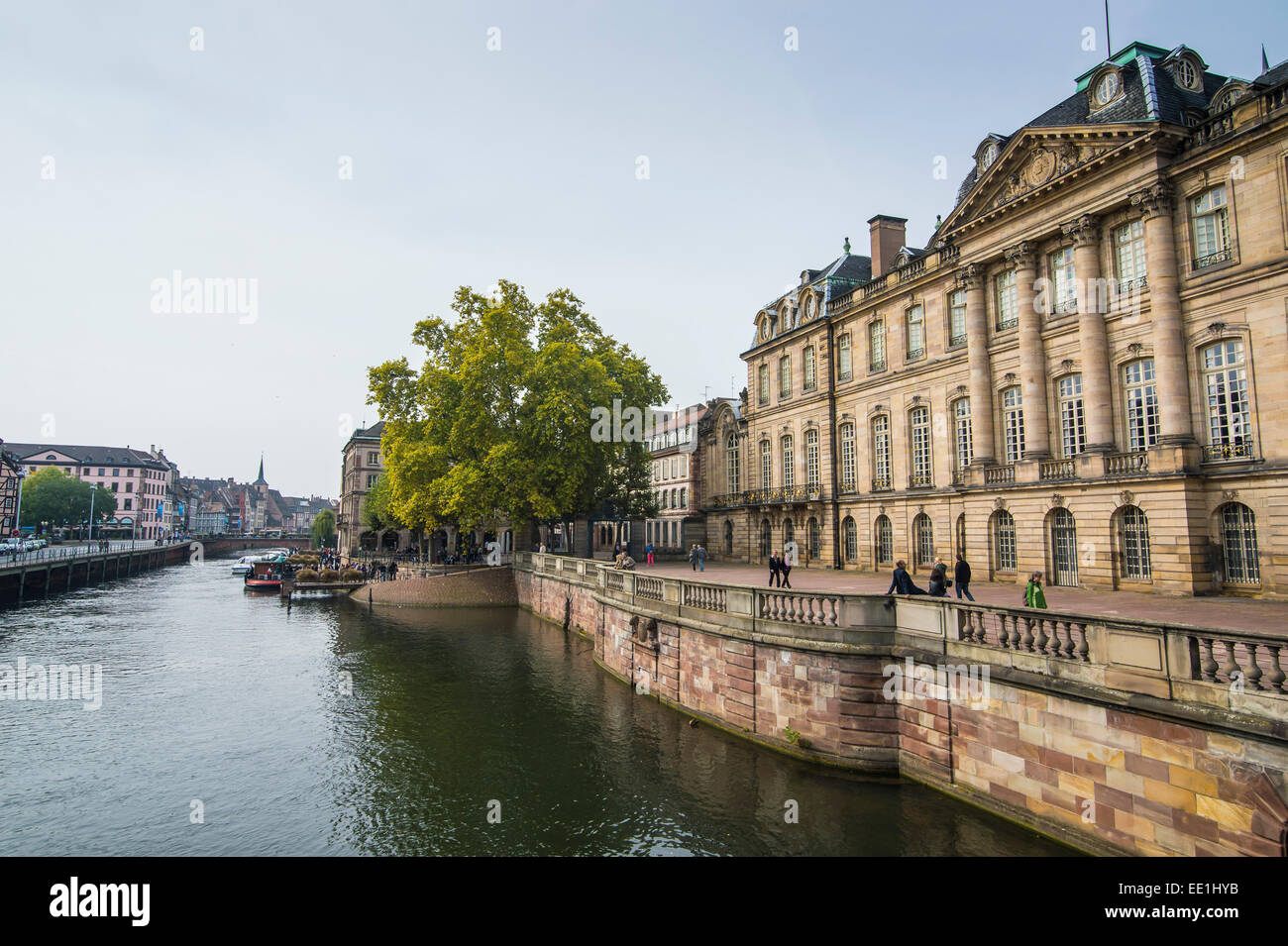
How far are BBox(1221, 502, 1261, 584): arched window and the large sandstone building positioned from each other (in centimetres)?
6

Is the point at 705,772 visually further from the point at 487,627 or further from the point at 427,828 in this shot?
the point at 487,627

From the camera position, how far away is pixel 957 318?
2942 cm

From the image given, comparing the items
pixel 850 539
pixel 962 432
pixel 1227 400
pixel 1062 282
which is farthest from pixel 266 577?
pixel 1227 400

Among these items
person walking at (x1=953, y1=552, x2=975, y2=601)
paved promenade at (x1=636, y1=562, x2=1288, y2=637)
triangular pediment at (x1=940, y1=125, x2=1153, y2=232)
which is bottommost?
paved promenade at (x1=636, y1=562, x2=1288, y2=637)

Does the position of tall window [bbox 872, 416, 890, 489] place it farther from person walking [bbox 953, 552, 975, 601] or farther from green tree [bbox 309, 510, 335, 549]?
green tree [bbox 309, 510, 335, 549]

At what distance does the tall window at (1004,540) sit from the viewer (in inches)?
1024

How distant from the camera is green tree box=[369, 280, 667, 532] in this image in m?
37.7

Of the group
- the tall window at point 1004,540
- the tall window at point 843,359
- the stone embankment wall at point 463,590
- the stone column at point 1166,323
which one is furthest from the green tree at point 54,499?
the stone column at point 1166,323

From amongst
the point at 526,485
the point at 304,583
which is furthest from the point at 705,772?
the point at 304,583

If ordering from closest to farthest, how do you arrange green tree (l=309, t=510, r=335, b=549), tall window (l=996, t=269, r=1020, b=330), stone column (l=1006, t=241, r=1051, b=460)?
1. stone column (l=1006, t=241, r=1051, b=460)
2. tall window (l=996, t=269, r=1020, b=330)
3. green tree (l=309, t=510, r=335, b=549)

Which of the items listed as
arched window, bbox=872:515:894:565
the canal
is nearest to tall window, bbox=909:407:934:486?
arched window, bbox=872:515:894:565

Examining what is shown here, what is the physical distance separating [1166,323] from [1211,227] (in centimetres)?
293

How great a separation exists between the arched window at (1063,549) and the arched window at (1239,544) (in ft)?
13.6
